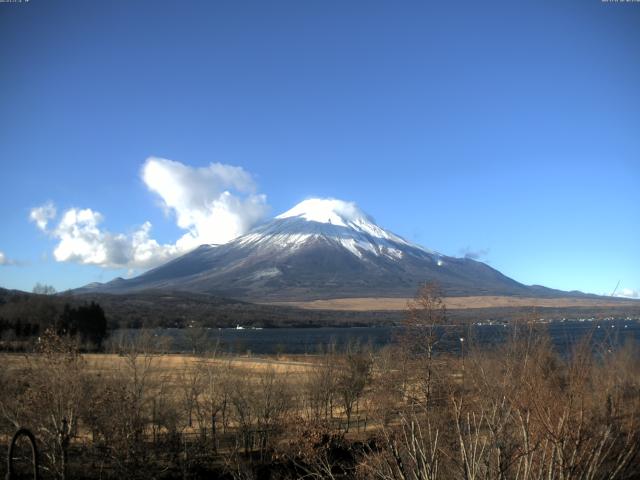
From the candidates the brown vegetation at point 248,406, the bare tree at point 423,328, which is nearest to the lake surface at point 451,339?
the bare tree at point 423,328

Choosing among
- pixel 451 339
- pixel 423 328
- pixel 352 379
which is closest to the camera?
pixel 423 328

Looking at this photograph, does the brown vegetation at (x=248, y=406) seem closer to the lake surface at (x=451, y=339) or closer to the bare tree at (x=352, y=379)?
the lake surface at (x=451, y=339)

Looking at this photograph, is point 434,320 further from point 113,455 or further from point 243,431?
point 113,455

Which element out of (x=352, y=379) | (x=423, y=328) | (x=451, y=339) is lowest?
(x=352, y=379)

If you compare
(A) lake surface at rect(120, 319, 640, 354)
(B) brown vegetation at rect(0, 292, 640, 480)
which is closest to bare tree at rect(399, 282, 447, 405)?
(B) brown vegetation at rect(0, 292, 640, 480)

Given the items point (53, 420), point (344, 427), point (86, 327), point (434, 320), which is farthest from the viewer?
point (86, 327)

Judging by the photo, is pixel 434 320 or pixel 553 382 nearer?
pixel 553 382

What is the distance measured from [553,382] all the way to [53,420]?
16934 millimetres

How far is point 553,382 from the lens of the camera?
1466 centimetres

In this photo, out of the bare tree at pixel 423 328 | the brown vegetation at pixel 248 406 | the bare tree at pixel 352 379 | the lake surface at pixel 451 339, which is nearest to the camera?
the brown vegetation at pixel 248 406

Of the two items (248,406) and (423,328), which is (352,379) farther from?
(423,328)

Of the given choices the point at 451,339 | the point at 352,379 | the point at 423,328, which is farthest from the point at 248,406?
the point at 451,339

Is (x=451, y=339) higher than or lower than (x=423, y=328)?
lower

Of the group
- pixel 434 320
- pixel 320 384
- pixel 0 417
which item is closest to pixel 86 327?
pixel 320 384
